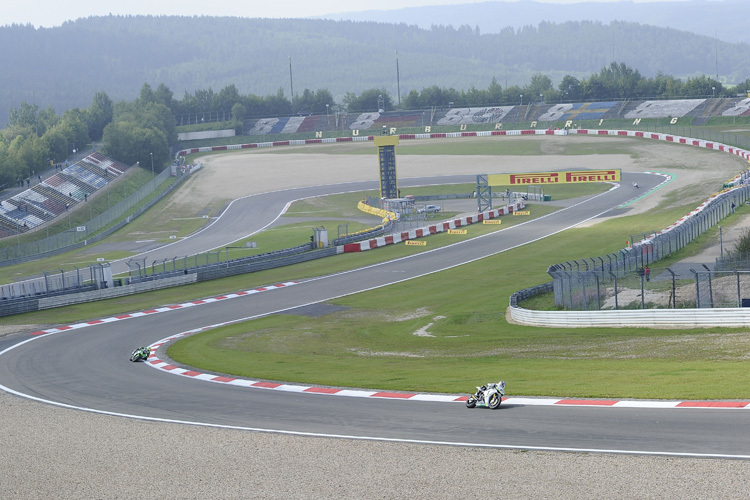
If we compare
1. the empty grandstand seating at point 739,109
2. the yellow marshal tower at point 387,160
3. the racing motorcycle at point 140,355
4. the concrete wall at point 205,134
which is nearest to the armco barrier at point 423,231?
the yellow marshal tower at point 387,160

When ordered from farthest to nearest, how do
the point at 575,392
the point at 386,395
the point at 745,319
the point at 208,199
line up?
the point at 208,199 → the point at 745,319 → the point at 386,395 → the point at 575,392

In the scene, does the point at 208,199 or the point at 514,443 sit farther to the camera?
the point at 208,199

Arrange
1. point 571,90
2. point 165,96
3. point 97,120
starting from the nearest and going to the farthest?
point 571,90 → point 97,120 → point 165,96

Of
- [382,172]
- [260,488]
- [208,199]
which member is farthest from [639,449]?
[208,199]

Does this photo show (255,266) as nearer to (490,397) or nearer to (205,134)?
(490,397)

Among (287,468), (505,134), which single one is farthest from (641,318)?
(505,134)

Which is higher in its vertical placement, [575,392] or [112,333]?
[575,392]

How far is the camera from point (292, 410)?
18625mm

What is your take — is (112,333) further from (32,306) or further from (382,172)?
(382,172)

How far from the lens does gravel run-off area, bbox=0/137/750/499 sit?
40.7ft

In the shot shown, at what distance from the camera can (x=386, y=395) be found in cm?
1938

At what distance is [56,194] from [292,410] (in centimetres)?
8042

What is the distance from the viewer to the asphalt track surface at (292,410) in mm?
14336

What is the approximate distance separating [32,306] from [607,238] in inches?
1340
